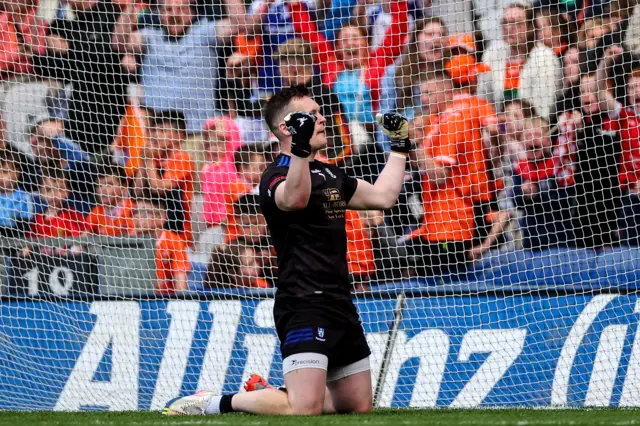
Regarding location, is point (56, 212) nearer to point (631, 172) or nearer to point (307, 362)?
point (307, 362)

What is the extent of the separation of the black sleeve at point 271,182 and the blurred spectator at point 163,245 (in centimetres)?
219

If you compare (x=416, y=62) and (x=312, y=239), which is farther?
(x=416, y=62)

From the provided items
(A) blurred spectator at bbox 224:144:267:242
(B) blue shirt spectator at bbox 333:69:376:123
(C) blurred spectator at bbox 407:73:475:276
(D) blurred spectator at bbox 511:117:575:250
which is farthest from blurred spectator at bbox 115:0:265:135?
(D) blurred spectator at bbox 511:117:575:250

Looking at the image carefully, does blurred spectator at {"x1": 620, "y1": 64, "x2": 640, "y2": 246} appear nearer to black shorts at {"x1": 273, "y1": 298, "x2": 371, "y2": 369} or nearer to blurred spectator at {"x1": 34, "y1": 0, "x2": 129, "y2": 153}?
black shorts at {"x1": 273, "y1": 298, "x2": 371, "y2": 369}

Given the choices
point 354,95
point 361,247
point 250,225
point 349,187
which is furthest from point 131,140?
point 349,187

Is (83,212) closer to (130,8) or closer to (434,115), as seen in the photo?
(130,8)

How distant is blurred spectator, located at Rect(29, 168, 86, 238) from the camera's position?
284 inches

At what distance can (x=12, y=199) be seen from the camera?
7320 mm

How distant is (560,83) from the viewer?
6617 mm

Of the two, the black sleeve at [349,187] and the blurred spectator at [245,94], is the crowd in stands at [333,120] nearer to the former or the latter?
the blurred spectator at [245,94]

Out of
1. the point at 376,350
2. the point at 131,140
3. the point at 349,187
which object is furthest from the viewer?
the point at 131,140

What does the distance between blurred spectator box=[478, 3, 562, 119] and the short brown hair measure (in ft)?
4.46

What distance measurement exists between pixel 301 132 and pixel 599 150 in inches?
116

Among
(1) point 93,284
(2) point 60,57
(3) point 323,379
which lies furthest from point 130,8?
(3) point 323,379
